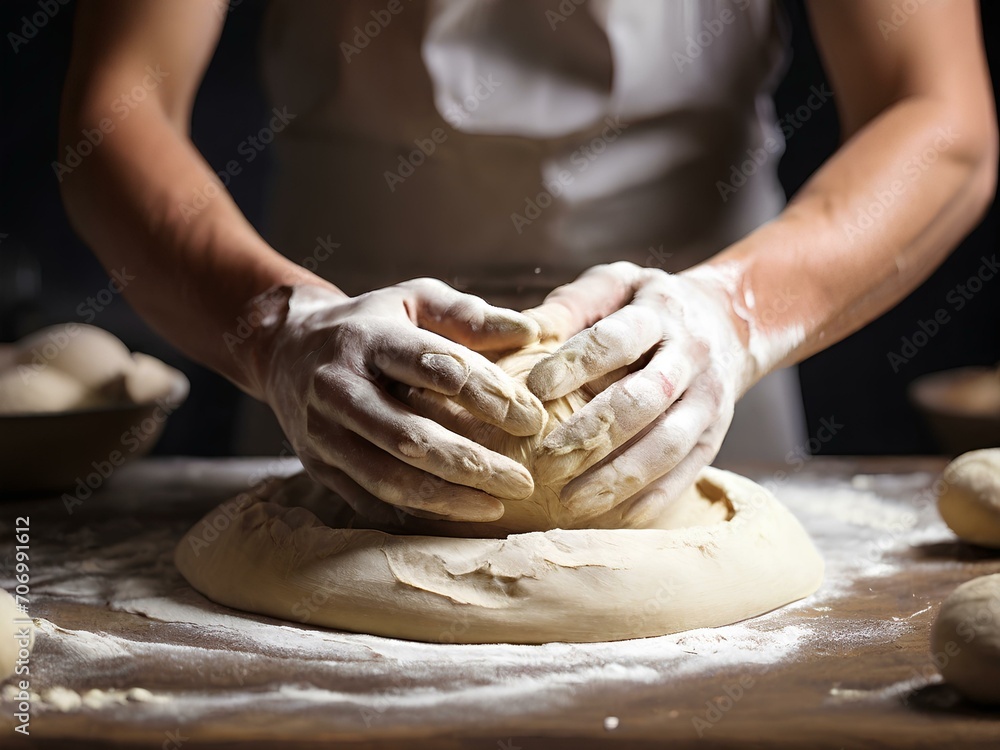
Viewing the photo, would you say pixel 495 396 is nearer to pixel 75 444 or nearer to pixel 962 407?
pixel 75 444

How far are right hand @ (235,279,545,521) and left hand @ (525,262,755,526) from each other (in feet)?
0.18

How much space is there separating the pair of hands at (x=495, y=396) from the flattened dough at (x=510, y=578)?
0.06 m

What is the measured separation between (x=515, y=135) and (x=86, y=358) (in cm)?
110

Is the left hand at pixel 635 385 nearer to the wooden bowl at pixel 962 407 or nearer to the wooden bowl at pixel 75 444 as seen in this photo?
the wooden bowl at pixel 75 444

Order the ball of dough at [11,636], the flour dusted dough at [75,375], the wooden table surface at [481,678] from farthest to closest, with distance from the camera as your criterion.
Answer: the flour dusted dough at [75,375], the ball of dough at [11,636], the wooden table surface at [481,678]

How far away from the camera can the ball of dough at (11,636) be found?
1108 millimetres

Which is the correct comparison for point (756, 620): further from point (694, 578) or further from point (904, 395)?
point (904, 395)

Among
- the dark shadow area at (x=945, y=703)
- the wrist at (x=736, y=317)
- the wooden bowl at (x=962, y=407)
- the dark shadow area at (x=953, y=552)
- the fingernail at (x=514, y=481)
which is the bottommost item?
the wooden bowl at (x=962, y=407)

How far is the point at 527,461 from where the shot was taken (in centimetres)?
133

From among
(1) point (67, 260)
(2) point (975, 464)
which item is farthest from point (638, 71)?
(1) point (67, 260)

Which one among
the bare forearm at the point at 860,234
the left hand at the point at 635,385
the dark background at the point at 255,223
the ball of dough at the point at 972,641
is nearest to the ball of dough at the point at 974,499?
the bare forearm at the point at 860,234

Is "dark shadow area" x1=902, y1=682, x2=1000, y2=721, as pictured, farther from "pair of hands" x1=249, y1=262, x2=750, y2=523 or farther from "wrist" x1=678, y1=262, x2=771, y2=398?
"wrist" x1=678, y1=262, x2=771, y2=398

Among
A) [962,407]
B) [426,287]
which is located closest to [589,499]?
[426,287]

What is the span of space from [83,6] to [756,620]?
177 cm
